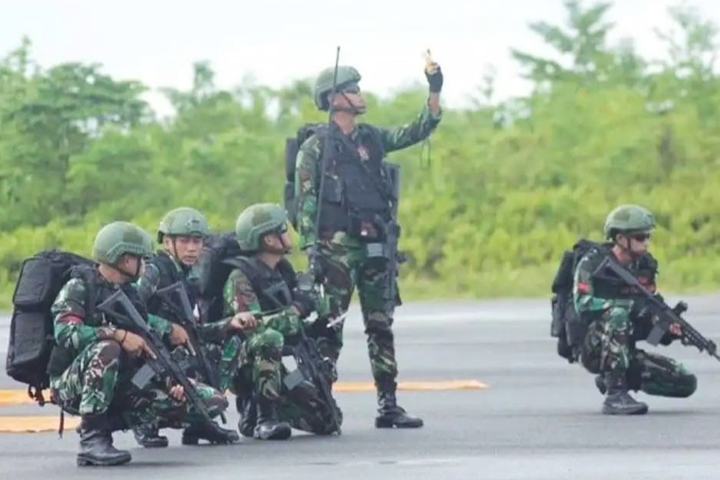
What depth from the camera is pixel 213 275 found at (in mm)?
12500

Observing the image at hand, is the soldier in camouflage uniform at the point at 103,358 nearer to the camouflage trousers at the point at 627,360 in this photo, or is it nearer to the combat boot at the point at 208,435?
the combat boot at the point at 208,435

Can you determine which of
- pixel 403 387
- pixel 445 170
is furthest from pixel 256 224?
pixel 445 170

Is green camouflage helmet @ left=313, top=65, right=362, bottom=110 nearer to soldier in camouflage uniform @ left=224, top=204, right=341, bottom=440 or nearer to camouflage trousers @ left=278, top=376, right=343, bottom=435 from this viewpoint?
soldier in camouflage uniform @ left=224, top=204, right=341, bottom=440

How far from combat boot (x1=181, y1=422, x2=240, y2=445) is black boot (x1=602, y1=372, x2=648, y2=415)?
8.67ft

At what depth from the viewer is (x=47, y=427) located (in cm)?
1352

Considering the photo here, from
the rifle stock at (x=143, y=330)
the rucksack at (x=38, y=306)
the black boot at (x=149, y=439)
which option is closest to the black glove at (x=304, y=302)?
the black boot at (x=149, y=439)

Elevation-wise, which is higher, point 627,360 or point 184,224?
point 184,224

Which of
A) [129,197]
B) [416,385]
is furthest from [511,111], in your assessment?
[416,385]

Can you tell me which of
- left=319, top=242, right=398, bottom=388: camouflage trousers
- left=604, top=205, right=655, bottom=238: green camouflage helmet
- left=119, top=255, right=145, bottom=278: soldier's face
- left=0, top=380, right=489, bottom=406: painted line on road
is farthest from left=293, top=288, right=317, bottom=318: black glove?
left=0, top=380, right=489, bottom=406: painted line on road

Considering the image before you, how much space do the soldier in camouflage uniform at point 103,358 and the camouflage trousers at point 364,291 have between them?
5.15ft

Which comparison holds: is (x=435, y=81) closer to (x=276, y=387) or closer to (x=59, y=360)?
(x=276, y=387)

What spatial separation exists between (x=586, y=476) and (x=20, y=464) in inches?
113

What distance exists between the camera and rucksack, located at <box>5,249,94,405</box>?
1113 centimetres

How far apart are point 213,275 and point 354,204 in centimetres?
97
